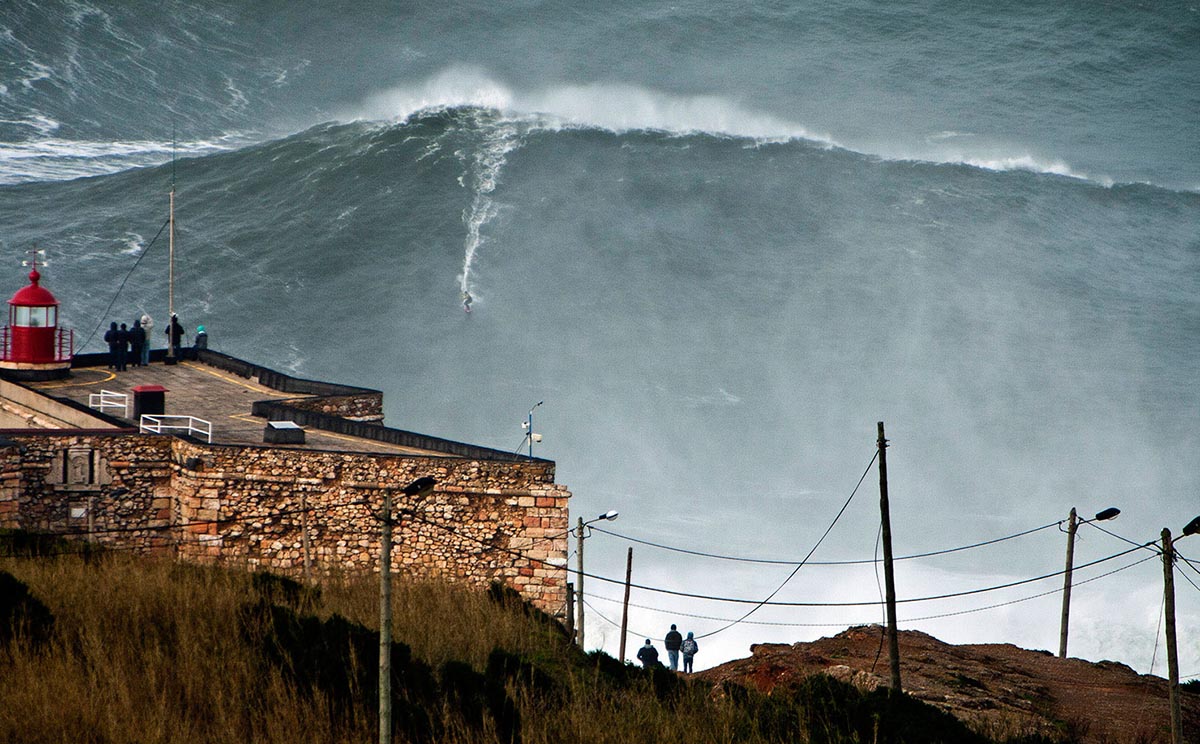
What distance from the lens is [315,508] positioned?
2384 cm

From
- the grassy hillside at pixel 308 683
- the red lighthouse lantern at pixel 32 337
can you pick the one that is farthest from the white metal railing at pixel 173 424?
the grassy hillside at pixel 308 683

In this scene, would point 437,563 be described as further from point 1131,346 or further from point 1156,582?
point 1131,346

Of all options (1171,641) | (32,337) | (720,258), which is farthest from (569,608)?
(720,258)

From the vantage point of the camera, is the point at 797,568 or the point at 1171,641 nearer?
the point at 1171,641

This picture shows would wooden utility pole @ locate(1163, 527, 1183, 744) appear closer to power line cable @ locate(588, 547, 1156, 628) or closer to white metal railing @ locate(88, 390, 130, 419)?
white metal railing @ locate(88, 390, 130, 419)

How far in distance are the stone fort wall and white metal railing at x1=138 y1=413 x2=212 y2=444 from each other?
681 millimetres

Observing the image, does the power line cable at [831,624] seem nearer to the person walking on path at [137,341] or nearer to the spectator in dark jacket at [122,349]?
the person walking on path at [137,341]

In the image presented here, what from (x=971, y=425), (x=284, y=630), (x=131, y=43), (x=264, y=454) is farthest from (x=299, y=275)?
(x=284, y=630)

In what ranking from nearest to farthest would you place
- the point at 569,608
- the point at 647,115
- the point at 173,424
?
the point at 569,608, the point at 173,424, the point at 647,115

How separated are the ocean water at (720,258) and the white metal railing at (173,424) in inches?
910

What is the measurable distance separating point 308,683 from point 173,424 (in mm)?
14602

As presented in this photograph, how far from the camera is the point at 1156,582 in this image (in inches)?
2103

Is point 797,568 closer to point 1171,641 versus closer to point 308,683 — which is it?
point 1171,641

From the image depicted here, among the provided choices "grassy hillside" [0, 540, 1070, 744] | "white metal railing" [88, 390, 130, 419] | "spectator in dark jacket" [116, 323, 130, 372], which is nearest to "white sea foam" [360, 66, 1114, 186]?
"spectator in dark jacket" [116, 323, 130, 372]
